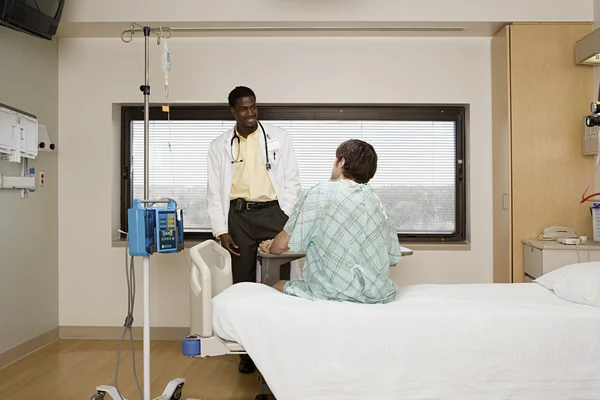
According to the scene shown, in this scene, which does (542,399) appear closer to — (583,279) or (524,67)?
(583,279)

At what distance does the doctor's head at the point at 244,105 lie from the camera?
3.48 meters

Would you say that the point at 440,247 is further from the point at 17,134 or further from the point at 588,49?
the point at 17,134

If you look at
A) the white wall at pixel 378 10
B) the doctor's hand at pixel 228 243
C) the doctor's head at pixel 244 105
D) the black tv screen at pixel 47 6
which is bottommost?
the doctor's hand at pixel 228 243

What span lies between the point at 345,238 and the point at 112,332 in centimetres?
244

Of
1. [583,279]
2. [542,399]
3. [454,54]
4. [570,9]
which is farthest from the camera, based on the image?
[454,54]

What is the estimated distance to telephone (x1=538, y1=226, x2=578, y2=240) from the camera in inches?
147

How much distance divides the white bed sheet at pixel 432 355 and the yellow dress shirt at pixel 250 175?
136 cm

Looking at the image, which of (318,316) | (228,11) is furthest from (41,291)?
(318,316)

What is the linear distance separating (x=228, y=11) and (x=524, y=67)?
1882 mm

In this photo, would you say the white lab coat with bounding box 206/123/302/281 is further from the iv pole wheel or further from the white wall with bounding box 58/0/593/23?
the iv pole wheel

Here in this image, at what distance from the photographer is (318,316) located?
2.32 m

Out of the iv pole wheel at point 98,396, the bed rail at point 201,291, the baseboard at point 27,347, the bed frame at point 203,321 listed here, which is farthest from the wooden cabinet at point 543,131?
the baseboard at point 27,347

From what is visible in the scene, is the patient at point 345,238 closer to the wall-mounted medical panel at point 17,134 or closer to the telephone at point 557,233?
the telephone at point 557,233

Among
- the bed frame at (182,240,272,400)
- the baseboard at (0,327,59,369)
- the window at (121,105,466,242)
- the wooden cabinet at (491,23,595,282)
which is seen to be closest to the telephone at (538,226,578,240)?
the wooden cabinet at (491,23,595,282)
